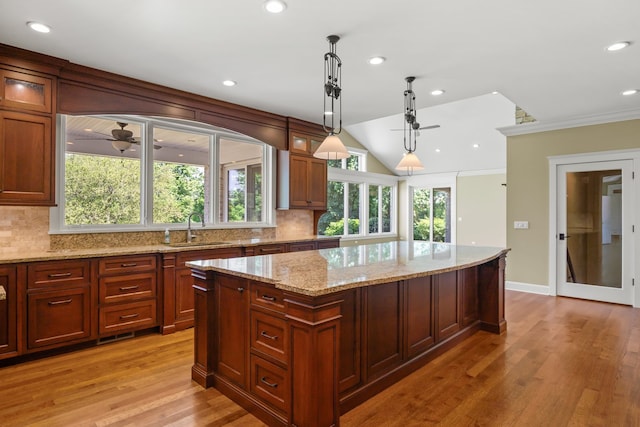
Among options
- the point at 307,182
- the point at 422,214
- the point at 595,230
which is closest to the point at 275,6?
the point at 307,182

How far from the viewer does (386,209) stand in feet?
35.0

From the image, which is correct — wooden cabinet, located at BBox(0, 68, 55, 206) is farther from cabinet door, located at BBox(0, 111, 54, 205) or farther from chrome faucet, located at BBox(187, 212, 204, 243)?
chrome faucet, located at BBox(187, 212, 204, 243)

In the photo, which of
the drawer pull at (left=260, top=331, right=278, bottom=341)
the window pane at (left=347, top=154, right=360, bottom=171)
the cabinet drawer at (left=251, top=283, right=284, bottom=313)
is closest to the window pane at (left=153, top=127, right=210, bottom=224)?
the cabinet drawer at (left=251, top=283, right=284, bottom=313)

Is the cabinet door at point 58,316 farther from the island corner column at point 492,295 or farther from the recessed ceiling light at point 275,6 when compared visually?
the island corner column at point 492,295

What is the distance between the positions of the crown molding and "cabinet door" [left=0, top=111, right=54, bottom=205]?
5.94 metres

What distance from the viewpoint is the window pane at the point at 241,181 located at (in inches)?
195

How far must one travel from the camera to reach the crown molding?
15.9 feet

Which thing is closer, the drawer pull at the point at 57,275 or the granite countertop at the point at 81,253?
the granite countertop at the point at 81,253

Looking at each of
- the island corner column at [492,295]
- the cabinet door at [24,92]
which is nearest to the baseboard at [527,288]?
the island corner column at [492,295]

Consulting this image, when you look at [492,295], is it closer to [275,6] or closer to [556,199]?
[556,199]

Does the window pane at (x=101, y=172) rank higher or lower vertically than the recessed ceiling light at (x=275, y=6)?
lower

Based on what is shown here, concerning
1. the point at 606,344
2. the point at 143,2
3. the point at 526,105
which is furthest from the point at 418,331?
the point at 526,105

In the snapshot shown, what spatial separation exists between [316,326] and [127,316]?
2.50 metres

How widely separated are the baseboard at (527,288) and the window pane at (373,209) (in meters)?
4.49
